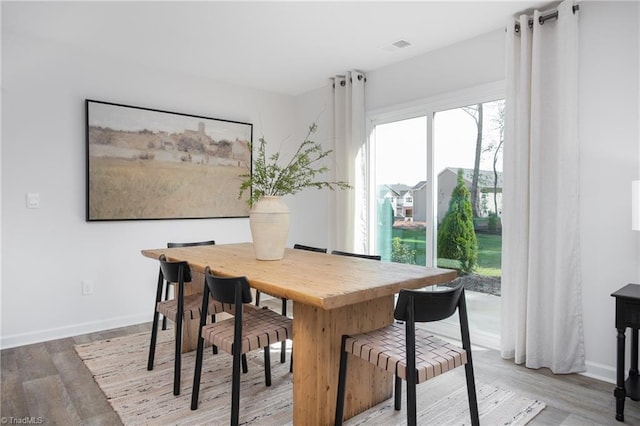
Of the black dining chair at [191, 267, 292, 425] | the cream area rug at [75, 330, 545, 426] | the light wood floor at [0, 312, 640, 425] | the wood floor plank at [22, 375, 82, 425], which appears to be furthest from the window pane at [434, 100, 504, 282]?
the wood floor plank at [22, 375, 82, 425]

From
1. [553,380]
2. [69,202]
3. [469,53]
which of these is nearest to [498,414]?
[553,380]

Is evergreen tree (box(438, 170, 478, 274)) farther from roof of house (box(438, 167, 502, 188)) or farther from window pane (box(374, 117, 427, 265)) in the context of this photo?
window pane (box(374, 117, 427, 265))

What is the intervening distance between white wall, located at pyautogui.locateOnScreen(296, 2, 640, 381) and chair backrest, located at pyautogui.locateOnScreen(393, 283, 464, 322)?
1541 mm

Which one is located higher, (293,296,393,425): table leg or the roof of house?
the roof of house

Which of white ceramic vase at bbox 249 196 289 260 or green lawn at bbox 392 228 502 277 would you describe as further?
green lawn at bbox 392 228 502 277

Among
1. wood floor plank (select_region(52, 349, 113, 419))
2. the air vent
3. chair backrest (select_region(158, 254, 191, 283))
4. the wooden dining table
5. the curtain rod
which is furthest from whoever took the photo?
the air vent

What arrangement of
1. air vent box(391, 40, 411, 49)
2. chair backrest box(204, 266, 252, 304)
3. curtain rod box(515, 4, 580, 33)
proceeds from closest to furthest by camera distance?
chair backrest box(204, 266, 252, 304) < curtain rod box(515, 4, 580, 33) < air vent box(391, 40, 411, 49)

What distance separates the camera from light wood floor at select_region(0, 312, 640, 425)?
2191 mm

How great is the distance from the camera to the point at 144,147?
395 centimetres

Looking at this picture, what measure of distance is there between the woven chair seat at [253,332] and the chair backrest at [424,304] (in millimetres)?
698

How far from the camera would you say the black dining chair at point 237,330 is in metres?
1.97

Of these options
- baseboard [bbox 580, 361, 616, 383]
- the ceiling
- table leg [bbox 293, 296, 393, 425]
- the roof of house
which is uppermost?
the ceiling

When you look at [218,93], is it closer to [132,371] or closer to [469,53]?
[469,53]

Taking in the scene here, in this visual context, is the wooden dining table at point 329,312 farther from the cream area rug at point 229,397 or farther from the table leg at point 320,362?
the cream area rug at point 229,397
